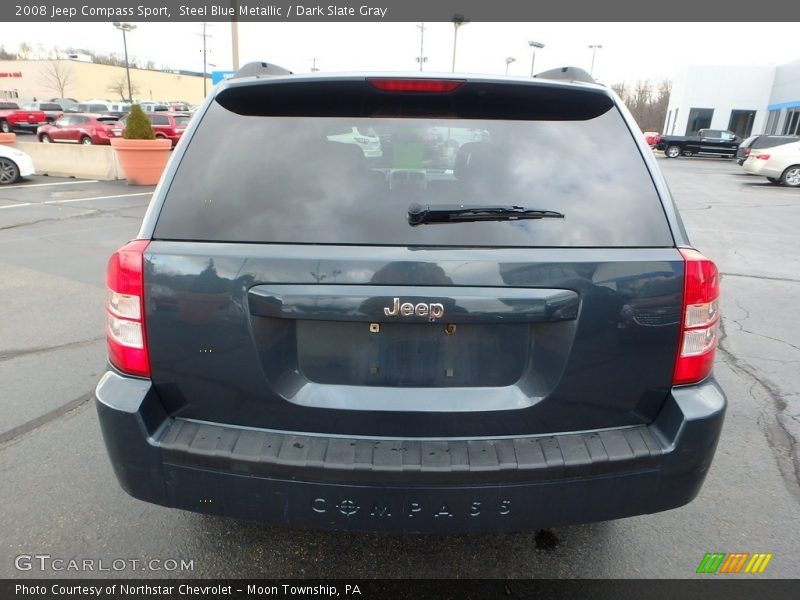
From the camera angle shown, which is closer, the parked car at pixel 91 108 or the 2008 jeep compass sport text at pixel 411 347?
the 2008 jeep compass sport text at pixel 411 347

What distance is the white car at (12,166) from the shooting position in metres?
14.2

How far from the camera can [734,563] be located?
2.35m

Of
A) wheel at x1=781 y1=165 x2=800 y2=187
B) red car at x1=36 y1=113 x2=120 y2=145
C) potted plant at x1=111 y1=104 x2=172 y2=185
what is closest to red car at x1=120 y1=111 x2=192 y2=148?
red car at x1=36 y1=113 x2=120 y2=145

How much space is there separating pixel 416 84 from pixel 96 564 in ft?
7.86

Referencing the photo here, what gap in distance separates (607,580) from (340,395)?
146 cm

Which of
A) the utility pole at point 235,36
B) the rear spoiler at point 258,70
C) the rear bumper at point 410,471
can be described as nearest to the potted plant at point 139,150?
the utility pole at point 235,36

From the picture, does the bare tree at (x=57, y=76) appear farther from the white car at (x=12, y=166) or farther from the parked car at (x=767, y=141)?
the parked car at (x=767, y=141)

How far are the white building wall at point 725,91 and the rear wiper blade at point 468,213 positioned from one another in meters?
52.3

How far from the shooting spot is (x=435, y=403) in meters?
1.79

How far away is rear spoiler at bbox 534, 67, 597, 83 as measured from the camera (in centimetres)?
228

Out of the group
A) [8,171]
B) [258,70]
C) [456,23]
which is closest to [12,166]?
[8,171]

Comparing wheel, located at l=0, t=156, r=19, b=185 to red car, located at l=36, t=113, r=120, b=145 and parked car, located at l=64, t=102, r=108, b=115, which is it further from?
parked car, located at l=64, t=102, r=108, b=115

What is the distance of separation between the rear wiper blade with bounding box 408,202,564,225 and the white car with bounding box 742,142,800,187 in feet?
74.9

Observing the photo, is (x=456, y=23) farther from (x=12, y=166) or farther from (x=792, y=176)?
(x=12, y=166)
